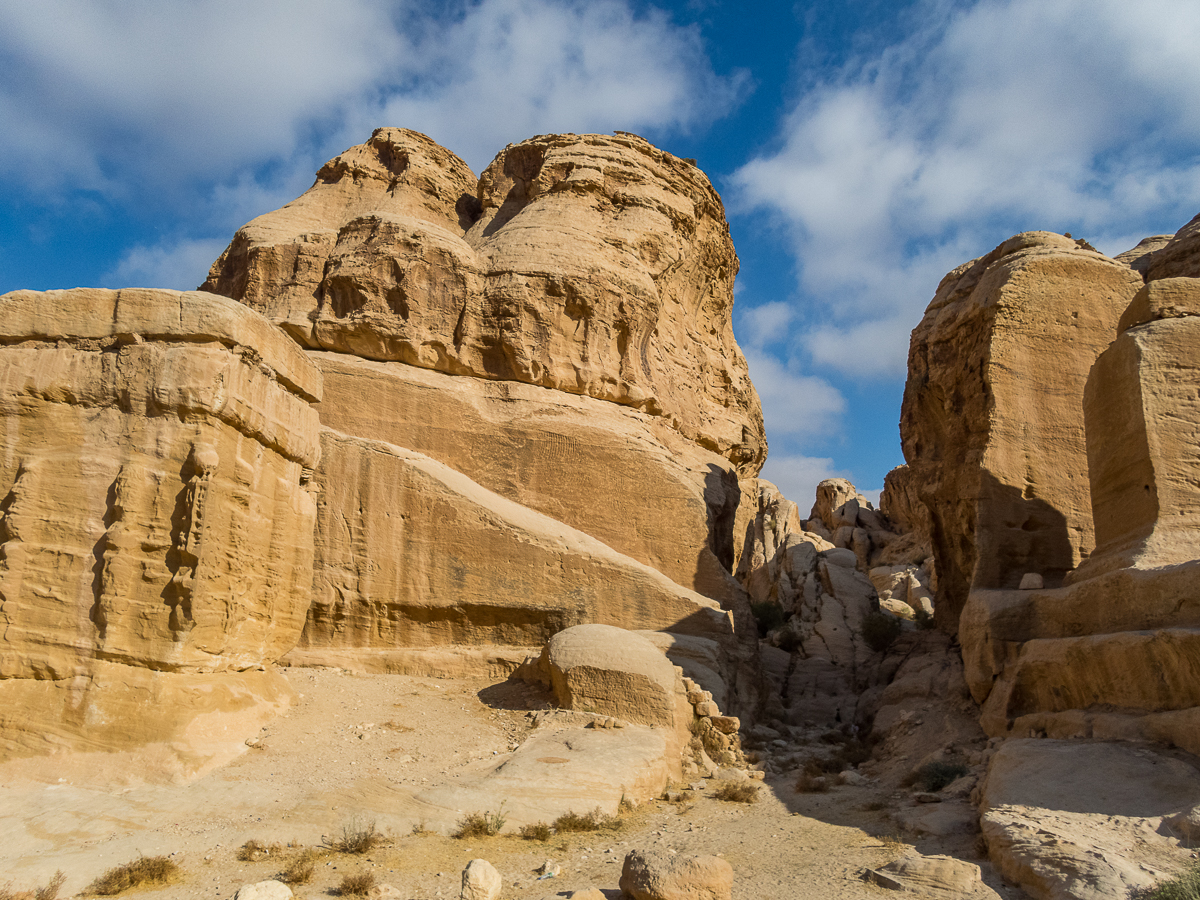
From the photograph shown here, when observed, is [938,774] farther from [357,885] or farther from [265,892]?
[265,892]

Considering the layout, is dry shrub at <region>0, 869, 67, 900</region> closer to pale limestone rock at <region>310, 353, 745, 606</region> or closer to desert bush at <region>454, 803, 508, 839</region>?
desert bush at <region>454, 803, 508, 839</region>

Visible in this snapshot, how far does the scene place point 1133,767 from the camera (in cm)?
662

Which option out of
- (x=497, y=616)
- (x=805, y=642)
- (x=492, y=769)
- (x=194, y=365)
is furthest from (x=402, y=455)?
(x=805, y=642)

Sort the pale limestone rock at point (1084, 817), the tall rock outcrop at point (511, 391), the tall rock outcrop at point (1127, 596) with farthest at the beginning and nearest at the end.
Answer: the tall rock outcrop at point (511, 391), the tall rock outcrop at point (1127, 596), the pale limestone rock at point (1084, 817)

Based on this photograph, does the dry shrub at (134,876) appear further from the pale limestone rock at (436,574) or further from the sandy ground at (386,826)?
the pale limestone rock at (436,574)

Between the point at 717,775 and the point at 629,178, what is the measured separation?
12.1 metres

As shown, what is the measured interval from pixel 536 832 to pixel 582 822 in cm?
47

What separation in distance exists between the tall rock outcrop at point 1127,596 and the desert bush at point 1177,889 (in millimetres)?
1996

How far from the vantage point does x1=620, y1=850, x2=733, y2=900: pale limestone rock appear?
5141mm

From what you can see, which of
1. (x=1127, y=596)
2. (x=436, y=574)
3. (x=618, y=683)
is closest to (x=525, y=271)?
(x=436, y=574)

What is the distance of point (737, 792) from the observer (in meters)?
8.96

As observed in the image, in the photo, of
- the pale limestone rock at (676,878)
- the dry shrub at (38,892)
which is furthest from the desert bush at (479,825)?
the dry shrub at (38,892)

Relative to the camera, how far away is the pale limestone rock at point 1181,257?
1268cm

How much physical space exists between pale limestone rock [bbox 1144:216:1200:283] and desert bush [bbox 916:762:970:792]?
850 centimetres
